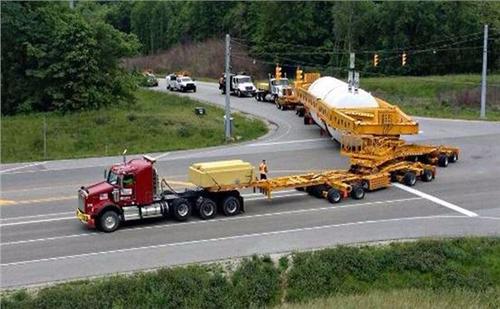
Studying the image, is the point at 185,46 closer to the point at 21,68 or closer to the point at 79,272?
the point at 21,68

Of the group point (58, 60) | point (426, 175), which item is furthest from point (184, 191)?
point (58, 60)

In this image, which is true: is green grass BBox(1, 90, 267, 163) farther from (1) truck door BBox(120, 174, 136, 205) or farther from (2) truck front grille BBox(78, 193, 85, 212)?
(1) truck door BBox(120, 174, 136, 205)

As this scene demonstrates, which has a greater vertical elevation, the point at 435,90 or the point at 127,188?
the point at 435,90

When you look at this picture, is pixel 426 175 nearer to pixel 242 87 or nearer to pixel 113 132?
pixel 113 132

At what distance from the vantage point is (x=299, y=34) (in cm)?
10244

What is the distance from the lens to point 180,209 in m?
26.4

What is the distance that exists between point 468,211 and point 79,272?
1427cm

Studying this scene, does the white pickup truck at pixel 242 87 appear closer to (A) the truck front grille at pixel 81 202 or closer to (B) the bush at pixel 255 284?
(A) the truck front grille at pixel 81 202

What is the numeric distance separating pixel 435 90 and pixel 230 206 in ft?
190

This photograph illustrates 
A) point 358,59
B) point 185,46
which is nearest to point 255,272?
point 358,59

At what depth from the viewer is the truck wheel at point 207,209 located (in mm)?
26766

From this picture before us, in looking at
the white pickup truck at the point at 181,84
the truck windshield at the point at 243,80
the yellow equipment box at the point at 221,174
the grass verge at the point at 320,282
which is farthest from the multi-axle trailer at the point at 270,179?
the white pickup truck at the point at 181,84

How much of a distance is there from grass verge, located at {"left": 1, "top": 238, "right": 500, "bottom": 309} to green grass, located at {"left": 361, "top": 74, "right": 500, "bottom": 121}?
38.7m

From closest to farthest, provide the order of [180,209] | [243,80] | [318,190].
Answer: [180,209], [318,190], [243,80]
